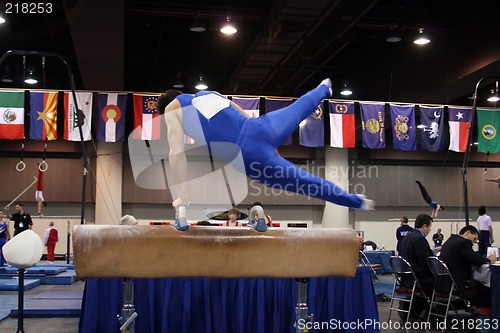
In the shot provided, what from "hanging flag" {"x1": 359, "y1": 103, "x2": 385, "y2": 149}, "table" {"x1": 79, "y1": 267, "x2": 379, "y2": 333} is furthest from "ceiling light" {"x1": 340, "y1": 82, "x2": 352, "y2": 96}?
"table" {"x1": 79, "y1": 267, "x2": 379, "y2": 333}

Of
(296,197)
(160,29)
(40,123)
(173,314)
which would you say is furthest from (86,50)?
(296,197)

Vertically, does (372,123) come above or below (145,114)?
below

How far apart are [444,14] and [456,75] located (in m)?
1.36

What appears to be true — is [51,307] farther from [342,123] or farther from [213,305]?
[342,123]

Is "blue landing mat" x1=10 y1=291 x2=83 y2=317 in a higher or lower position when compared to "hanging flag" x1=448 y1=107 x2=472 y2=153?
lower

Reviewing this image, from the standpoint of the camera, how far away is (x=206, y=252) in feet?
9.90

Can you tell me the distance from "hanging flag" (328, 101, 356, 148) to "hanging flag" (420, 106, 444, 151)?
1630 mm

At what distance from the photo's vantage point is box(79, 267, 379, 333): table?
4.45m

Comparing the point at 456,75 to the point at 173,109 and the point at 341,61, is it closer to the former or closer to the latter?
the point at 341,61

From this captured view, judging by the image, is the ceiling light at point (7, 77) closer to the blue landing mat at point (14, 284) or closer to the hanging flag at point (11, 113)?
the hanging flag at point (11, 113)

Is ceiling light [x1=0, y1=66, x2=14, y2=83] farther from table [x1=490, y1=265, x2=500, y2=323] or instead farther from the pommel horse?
table [x1=490, y1=265, x2=500, y2=323]

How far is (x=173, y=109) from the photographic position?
10.9 feet

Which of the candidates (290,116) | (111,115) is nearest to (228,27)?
(111,115)

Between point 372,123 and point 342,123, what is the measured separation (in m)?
0.67
